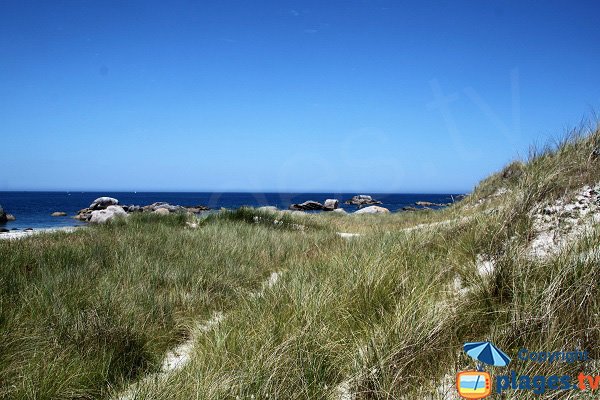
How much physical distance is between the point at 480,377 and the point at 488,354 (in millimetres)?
129

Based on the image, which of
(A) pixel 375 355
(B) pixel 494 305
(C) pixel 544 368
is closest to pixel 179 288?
(A) pixel 375 355

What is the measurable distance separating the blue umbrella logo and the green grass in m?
0.20

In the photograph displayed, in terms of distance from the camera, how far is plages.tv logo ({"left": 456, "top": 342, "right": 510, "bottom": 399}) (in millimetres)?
1787

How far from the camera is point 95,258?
5.83 meters

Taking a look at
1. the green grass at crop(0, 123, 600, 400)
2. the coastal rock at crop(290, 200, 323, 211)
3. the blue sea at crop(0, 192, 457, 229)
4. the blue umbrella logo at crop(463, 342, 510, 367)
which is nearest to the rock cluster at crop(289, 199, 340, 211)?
the coastal rock at crop(290, 200, 323, 211)

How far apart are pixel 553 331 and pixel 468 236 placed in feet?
7.87

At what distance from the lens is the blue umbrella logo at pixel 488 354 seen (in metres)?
1.83

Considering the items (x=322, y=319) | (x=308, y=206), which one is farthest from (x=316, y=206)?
(x=322, y=319)

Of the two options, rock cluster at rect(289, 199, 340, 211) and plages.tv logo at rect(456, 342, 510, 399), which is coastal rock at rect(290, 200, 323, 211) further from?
plages.tv logo at rect(456, 342, 510, 399)

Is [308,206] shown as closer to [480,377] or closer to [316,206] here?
[316,206]

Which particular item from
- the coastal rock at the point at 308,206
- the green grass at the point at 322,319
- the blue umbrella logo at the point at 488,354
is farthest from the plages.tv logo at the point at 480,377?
the coastal rock at the point at 308,206

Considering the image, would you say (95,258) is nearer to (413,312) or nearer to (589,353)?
(413,312)

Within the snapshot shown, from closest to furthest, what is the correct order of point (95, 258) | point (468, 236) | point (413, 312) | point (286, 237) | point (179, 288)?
point (413, 312) → point (468, 236) → point (179, 288) → point (95, 258) → point (286, 237)

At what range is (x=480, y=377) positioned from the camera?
6.14ft
